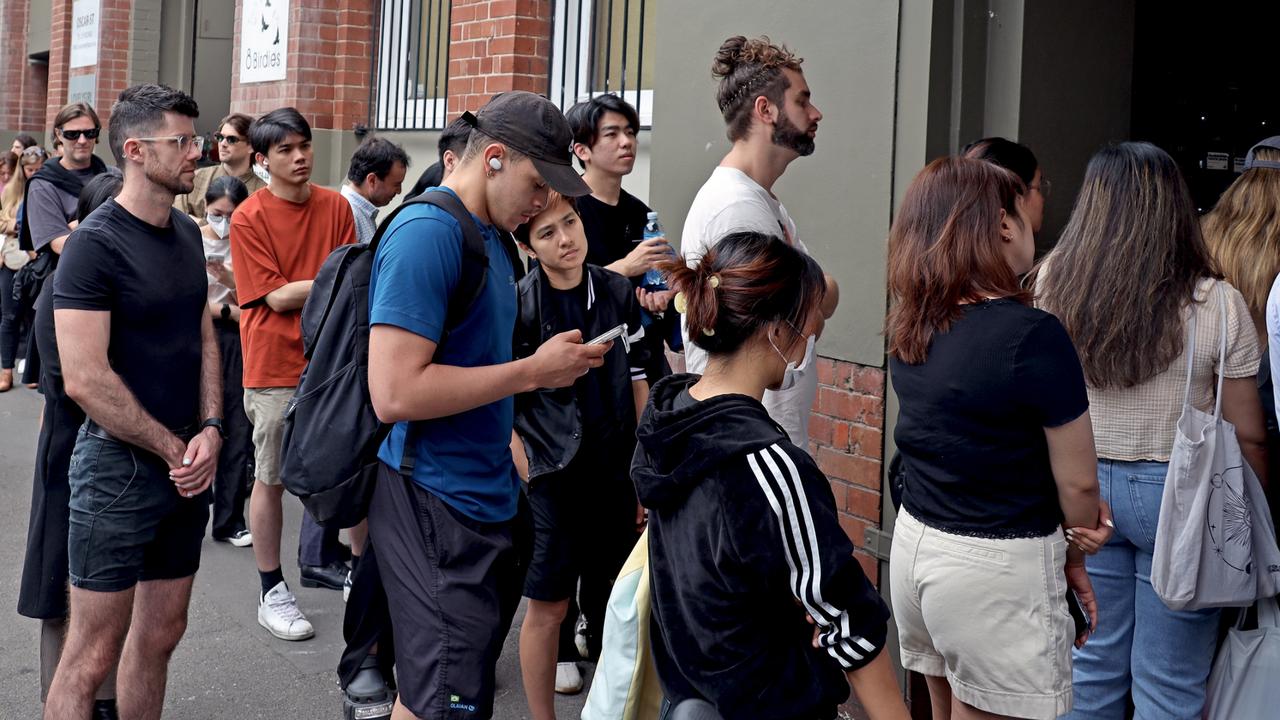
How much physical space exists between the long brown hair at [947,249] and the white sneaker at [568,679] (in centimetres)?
247

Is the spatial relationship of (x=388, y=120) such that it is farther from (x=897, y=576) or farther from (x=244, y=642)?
(x=897, y=576)

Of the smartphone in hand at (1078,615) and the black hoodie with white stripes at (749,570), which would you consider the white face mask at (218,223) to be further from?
the smartphone in hand at (1078,615)

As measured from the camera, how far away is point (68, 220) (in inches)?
339

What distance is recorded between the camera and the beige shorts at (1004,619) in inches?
117

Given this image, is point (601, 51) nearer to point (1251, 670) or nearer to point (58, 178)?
point (58, 178)

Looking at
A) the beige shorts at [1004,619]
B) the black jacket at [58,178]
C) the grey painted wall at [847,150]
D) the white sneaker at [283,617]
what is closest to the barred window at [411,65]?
the black jacket at [58,178]

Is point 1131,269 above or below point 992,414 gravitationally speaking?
above

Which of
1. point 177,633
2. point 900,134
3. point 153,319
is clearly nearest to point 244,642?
point 177,633

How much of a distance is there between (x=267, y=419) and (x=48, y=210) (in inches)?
138

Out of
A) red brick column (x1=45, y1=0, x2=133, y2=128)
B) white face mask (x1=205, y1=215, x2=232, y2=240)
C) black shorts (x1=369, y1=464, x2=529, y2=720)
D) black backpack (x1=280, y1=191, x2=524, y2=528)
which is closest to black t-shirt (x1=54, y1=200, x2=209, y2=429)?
black backpack (x1=280, y1=191, x2=524, y2=528)

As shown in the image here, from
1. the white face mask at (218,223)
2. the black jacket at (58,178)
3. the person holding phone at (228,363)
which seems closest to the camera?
the person holding phone at (228,363)

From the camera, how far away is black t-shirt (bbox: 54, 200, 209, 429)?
371 cm

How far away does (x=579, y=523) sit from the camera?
4.55 meters

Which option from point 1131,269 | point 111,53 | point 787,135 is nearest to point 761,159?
point 787,135
